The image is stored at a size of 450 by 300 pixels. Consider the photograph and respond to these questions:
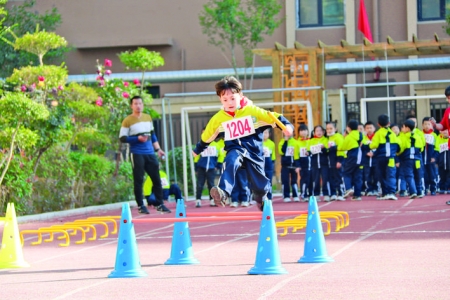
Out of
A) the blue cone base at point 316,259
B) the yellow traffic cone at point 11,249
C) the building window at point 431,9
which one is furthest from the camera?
the building window at point 431,9

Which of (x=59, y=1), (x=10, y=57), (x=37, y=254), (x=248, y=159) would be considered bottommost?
(x=37, y=254)

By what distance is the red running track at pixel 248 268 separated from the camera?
7.72 metres

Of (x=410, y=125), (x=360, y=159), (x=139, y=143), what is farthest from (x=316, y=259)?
(x=360, y=159)

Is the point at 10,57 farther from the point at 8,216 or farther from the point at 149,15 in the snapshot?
the point at 8,216

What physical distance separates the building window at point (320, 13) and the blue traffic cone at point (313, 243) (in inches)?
889

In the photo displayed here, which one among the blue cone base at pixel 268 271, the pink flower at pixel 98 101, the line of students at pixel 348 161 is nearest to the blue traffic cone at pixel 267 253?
the blue cone base at pixel 268 271

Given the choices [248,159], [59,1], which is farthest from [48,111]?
[59,1]

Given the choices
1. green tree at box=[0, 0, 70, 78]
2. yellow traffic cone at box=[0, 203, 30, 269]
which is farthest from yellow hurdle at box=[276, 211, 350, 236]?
green tree at box=[0, 0, 70, 78]

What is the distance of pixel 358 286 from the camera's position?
7797mm

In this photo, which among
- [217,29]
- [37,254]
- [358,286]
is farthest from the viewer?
[217,29]

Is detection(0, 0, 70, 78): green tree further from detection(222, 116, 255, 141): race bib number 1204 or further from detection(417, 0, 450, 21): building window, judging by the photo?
detection(222, 116, 255, 141): race bib number 1204

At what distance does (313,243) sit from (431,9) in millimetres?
23033

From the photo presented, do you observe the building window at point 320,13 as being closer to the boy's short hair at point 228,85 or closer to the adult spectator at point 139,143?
the adult spectator at point 139,143

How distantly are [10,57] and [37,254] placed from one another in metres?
21.1
